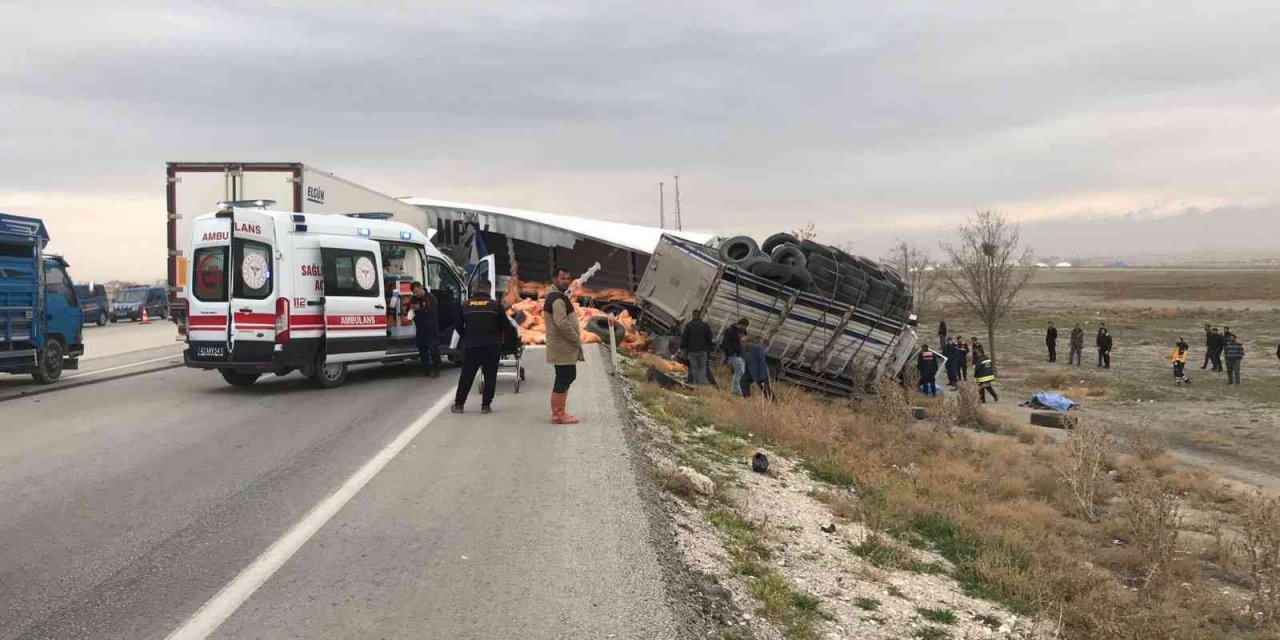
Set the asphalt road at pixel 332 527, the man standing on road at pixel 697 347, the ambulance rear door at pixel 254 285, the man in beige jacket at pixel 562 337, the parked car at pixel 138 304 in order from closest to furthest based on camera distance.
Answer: the asphalt road at pixel 332 527 < the man in beige jacket at pixel 562 337 < the ambulance rear door at pixel 254 285 < the man standing on road at pixel 697 347 < the parked car at pixel 138 304

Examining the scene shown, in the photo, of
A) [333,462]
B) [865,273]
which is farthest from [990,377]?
[333,462]

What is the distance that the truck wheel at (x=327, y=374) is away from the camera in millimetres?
12469

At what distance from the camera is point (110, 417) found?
1051 centimetres

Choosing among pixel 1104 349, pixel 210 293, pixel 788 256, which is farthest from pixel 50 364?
pixel 1104 349

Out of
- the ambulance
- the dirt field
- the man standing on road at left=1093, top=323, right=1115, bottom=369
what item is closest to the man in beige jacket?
the ambulance

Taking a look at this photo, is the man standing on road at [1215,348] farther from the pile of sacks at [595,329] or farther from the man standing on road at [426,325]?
the man standing on road at [426,325]

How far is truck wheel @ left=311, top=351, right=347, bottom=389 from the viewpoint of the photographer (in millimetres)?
12469

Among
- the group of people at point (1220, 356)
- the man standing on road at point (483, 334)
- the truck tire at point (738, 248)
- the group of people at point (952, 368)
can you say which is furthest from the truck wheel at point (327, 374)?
the group of people at point (1220, 356)

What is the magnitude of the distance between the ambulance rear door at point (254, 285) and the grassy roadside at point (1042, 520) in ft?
16.5

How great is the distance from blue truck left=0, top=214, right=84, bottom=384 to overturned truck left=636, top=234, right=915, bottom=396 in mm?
11290

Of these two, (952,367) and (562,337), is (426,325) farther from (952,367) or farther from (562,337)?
(952,367)

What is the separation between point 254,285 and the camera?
11.8 meters

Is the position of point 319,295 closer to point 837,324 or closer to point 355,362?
point 355,362

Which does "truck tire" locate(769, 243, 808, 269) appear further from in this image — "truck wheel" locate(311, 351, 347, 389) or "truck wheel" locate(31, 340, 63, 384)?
"truck wheel" locate(31, 340, 63, 384)
